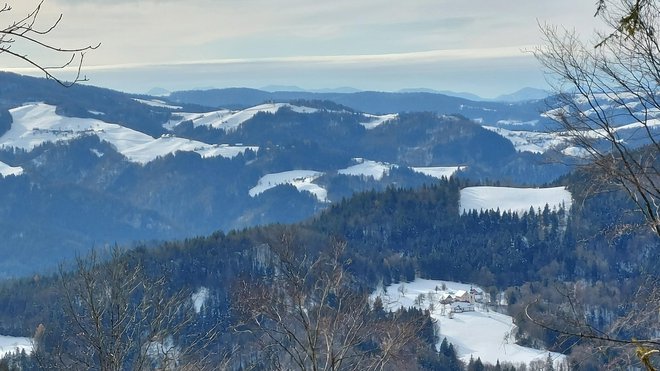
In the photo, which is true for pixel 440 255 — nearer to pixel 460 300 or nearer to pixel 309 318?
pixel 460 300

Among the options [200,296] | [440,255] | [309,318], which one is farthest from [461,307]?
[309,318]

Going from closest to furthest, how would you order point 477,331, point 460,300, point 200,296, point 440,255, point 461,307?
→ point 477,331, point 461,307, point 460,300, point 200,296, point 440,255

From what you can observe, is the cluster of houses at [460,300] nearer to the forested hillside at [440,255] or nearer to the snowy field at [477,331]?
the snowy field at [477,331]

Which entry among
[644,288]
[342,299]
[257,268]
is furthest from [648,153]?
[257,268]

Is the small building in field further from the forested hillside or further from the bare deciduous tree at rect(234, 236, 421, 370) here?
the bare deciduous tree at rect(234, 236, 421, 370)

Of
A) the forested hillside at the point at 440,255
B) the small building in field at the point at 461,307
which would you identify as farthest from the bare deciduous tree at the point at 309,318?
the forested hillside at the point at 440,255

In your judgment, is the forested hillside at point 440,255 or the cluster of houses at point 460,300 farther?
the forested hillside at point 440,255

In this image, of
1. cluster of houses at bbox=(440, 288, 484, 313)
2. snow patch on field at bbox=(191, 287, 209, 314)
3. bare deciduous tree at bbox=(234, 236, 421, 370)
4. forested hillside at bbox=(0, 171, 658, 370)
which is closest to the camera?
bare deciduous tree at bbox=(234, 236, 421, 370)

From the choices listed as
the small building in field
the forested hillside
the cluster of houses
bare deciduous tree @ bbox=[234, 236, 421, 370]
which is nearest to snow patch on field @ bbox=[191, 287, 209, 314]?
the forested hillside
